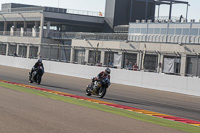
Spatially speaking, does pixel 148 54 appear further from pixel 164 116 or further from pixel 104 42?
pixel 104 42

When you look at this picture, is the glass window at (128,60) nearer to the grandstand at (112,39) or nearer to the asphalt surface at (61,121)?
the grandstand at (112,39)

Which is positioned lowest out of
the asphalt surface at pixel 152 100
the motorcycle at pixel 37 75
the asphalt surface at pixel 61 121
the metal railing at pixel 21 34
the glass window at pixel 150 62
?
the asphalt surface at pixel 152 100

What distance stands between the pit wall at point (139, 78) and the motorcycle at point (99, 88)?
8369 mm

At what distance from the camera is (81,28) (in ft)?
235

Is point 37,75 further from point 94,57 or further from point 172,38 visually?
point 172,38

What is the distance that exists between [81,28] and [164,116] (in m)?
59.3

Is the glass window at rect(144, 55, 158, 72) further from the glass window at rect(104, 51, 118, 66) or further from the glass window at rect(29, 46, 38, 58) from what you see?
the glass window at rect(29, 46, 38, 58)

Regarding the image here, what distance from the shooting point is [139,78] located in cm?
2819

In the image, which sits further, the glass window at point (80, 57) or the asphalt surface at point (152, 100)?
the glass window at point (80, 57)

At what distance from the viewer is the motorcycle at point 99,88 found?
17375mm

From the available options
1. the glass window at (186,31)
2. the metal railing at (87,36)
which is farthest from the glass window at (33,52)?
the glass window at (186,31)

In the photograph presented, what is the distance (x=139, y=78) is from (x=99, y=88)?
1072 centimetres

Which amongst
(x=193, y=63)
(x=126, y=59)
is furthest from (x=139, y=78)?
(x=193, y=63)

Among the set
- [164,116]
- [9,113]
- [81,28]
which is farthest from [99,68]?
[81,28]
